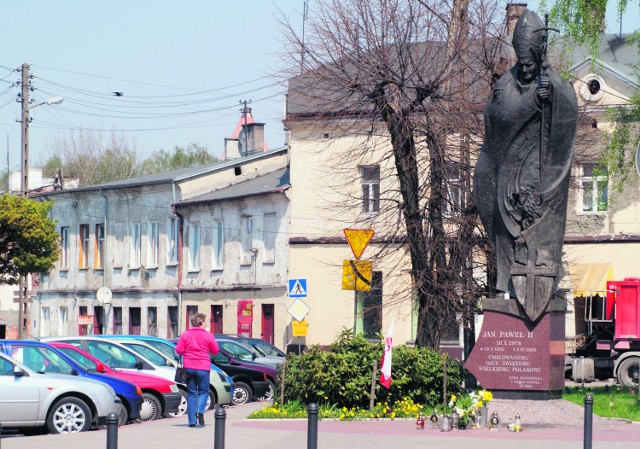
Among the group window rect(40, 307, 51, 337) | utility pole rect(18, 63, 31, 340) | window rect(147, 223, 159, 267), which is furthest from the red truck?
window rect(40, 307, 51, 337)

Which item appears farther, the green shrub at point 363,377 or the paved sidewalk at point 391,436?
Result: the green shrub at point 363,377

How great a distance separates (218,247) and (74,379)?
105 ft

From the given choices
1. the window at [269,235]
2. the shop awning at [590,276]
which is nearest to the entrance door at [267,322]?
the window at [269,235]

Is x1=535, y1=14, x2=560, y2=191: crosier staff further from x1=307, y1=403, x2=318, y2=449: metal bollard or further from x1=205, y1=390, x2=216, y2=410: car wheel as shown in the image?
x1=205, y1=390, x2=216, y2=410: car wheel

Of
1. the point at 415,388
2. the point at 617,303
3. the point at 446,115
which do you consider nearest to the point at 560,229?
the point at 415,388

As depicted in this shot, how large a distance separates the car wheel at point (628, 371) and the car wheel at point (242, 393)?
365 inches

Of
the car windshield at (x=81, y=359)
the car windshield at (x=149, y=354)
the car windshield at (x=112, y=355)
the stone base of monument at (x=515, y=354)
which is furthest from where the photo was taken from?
the car windshield at (x=149, y=354)

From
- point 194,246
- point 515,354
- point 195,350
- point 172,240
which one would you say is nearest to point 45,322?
point 172,240

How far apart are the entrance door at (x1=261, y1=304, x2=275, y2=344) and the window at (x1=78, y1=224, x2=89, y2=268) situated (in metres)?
14.9

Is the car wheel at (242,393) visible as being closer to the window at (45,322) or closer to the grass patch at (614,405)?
the grass patch at (614,405)

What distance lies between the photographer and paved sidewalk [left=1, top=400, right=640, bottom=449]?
53.2ft

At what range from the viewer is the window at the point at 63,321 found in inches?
2446

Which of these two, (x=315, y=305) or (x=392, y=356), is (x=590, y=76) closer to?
(x=315, y=305)

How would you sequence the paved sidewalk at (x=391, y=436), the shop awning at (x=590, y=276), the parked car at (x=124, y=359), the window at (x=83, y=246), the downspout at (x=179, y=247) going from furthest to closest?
the window at (x=83, y=246), the downspout at (x=179, y=247), the shop awning at (x=590, y=276), the parked car at (x=124, y=359), the paved sidewalk at (x=391, y=436)
